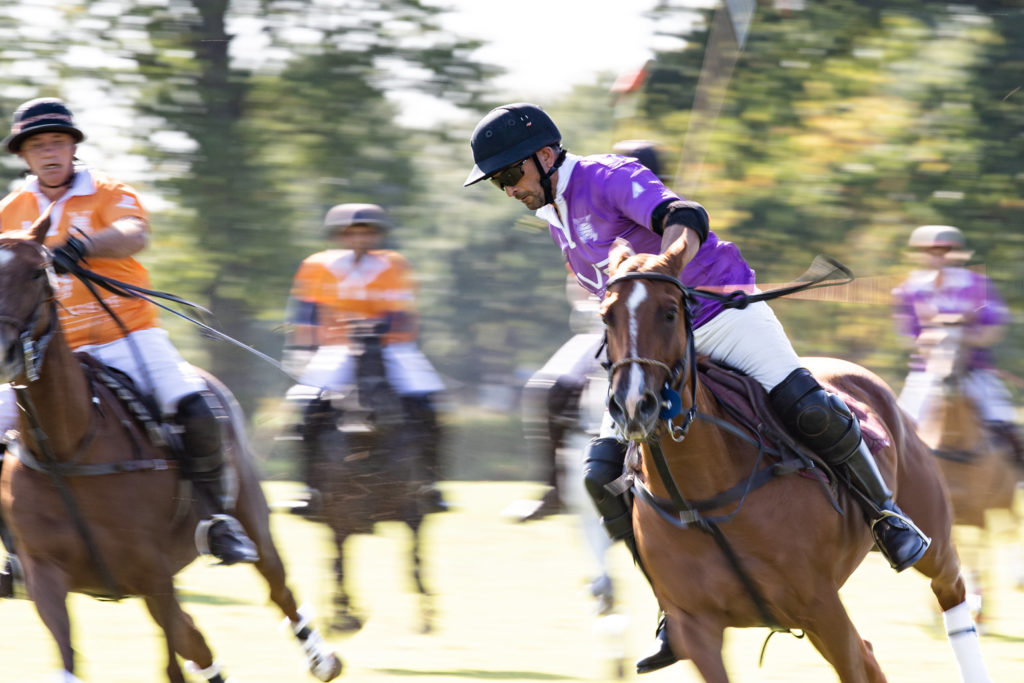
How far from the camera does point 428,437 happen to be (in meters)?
8.95

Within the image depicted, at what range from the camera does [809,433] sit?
4.99 metres

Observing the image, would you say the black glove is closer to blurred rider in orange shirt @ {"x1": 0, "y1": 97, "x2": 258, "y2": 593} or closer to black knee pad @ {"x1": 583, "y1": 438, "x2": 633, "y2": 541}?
blurred rider in orange shirt @ {"x1": 0, "y1": 97, "x2": 258, "y2": 593}

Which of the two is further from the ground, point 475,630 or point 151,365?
point 151,365

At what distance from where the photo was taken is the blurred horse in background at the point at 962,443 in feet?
28.7

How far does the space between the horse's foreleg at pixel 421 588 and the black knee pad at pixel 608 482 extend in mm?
3526

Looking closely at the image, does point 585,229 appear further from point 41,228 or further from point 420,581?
point 420,581

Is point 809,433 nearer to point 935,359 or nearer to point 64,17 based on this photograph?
point 935,359

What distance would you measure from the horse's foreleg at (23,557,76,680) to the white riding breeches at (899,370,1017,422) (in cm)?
566

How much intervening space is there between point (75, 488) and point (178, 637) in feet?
2.95

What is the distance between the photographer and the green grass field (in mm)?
7332

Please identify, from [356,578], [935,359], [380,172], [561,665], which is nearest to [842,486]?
[561,665]

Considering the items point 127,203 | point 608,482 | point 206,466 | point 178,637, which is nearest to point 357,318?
point 206,466

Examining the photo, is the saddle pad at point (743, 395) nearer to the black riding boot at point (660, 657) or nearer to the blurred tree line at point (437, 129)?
the black riding boot at point (660, 657)

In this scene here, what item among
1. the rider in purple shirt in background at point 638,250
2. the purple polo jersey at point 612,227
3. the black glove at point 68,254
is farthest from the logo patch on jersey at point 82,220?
the purple polo jersey at point 612,227
